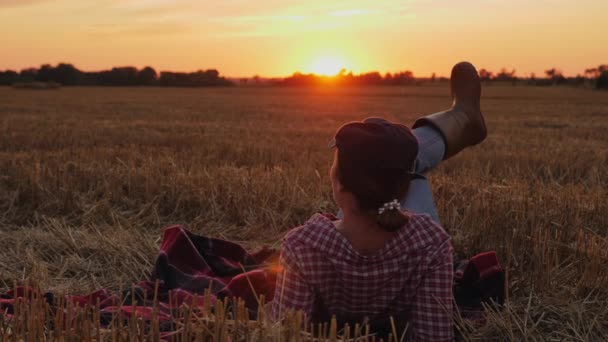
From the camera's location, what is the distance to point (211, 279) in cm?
278

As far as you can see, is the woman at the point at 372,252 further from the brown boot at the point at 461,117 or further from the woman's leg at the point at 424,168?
the brown boot at the point at 461,117

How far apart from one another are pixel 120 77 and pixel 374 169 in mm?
47997

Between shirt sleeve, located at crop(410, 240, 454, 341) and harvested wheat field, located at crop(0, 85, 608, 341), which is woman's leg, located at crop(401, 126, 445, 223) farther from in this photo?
shirt sleeve, located at crop(410, 240, 454, 341)

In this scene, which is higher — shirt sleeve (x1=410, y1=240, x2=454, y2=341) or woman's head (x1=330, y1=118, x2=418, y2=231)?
woman's head (x1=330, y1=118, x2=418, y2=231)

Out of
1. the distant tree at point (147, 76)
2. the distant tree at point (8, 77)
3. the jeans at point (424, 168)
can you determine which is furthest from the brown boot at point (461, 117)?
the distant tree at point (147, 76)

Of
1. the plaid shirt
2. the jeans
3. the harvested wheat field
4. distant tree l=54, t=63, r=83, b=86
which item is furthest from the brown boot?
distant tree l=54, t=63, r=83, b=86

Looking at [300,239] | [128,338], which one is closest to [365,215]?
[300,239]

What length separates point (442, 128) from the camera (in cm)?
352

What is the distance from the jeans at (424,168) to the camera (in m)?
2.99

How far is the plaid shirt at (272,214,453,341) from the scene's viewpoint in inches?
88.6

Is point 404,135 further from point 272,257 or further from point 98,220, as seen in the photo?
point 98,220

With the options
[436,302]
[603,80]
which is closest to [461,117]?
[436,302]

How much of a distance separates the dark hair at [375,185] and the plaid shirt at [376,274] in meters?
0.19

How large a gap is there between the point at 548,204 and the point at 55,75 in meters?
46.3
